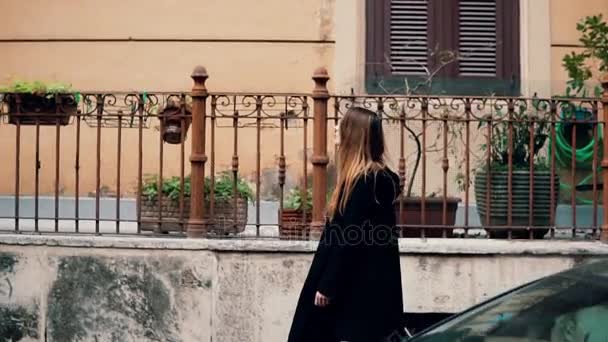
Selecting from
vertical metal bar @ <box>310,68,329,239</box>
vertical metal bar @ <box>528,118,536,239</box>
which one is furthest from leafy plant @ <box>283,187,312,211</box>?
vertical metal bar @ <box>528,118,536,239</box>

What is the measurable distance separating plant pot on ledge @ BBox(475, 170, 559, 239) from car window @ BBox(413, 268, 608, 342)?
2.90 m

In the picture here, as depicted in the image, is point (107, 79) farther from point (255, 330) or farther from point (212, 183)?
point (255, 330)

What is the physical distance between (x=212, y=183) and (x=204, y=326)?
42.0 inches

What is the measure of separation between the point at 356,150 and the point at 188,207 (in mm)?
2497

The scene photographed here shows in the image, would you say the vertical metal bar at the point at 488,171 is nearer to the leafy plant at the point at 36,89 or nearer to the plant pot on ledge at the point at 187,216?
the plant pot on ledge at the point at 187,216

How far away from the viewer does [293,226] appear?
22.0ft

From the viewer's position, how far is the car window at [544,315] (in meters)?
3.34

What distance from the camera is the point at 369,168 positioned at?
4566 mm

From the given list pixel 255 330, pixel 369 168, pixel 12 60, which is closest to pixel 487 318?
pixel 369 168

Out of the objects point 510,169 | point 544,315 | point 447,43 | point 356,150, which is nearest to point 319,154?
point 510,169

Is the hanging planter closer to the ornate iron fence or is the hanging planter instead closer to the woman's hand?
the ornate iron fence

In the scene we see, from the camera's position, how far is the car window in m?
3.34

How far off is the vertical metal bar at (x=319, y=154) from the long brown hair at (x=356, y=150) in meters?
1.78

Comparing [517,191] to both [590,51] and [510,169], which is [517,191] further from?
[590,51]
